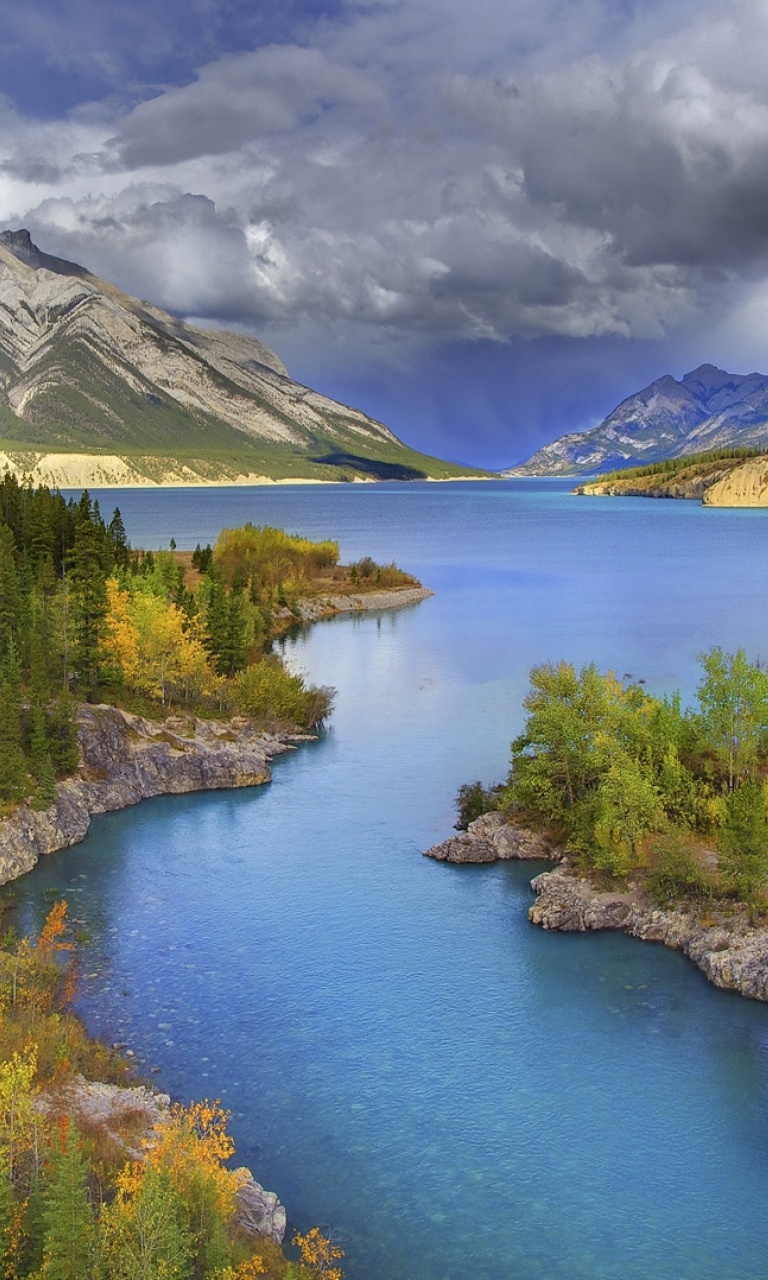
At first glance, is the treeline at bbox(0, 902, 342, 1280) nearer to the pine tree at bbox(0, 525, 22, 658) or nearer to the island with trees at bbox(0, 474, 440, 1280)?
the island with trees at bbox(0, 474, 440, 1280)

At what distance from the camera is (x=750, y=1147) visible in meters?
36.0

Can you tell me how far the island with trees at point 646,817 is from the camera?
4688 cm

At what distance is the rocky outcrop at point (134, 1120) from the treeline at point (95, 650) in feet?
86.3

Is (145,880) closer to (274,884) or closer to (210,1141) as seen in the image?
(274,884)

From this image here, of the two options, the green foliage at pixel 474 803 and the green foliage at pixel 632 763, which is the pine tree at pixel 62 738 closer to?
the green foliage at pixel 474 803

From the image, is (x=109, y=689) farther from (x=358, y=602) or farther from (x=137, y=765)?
(x=358, y=602)

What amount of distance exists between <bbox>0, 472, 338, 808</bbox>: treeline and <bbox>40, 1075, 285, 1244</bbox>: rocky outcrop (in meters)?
26.3

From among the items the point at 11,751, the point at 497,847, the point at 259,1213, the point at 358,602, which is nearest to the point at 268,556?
the point at 358,602

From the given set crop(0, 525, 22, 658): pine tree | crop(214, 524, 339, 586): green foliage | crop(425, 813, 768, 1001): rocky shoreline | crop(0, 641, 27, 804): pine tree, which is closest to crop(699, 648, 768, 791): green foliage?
crop(425, 813, 768, 1001): rocky shoreline

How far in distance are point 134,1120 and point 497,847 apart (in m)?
28.5

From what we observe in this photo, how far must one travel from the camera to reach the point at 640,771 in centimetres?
5512

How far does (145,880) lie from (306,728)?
92.9 feet

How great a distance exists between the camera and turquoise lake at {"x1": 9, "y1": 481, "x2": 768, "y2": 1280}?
32312 mm

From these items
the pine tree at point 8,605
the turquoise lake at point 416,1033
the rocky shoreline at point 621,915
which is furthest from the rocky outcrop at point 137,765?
the rocky shoreline at point 621,915
